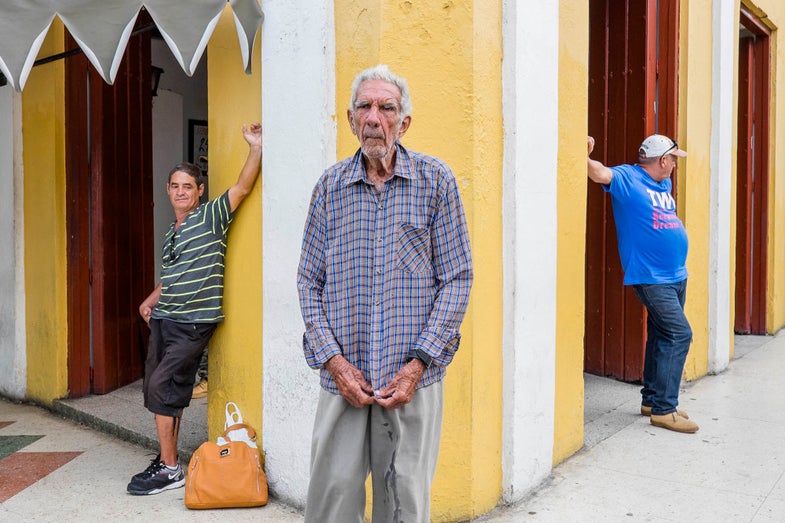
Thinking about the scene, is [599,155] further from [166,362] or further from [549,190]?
[166,362]

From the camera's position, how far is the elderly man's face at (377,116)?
2.48 metres

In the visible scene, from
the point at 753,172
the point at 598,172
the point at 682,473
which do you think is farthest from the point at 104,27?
the point at 753,172

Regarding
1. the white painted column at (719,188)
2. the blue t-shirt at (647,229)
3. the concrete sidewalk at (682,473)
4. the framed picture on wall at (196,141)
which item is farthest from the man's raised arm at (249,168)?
the white painted column at (719,188)

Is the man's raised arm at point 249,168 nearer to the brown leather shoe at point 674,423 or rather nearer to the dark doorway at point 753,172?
the brown leather shoe at point 674,423

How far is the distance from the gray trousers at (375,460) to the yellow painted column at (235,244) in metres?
1.43

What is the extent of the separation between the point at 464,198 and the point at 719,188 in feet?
12.8

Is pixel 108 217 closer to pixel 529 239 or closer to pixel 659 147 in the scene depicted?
pixel 529 239

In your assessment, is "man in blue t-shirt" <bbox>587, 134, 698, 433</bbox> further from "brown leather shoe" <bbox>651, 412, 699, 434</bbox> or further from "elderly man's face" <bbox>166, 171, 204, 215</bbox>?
"elderly man's face" <bbox>166, 171, 204, 215</bbox>

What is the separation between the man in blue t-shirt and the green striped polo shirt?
8.10 feet

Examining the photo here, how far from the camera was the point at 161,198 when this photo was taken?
670cm

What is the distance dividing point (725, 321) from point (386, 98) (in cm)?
530

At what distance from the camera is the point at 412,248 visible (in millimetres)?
2545

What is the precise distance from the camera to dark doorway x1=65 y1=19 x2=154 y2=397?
561 centimetres

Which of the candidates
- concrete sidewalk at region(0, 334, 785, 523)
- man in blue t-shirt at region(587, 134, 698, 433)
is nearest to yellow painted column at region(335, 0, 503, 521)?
concrete sidewalk at region(0, 334, 785, 523)
